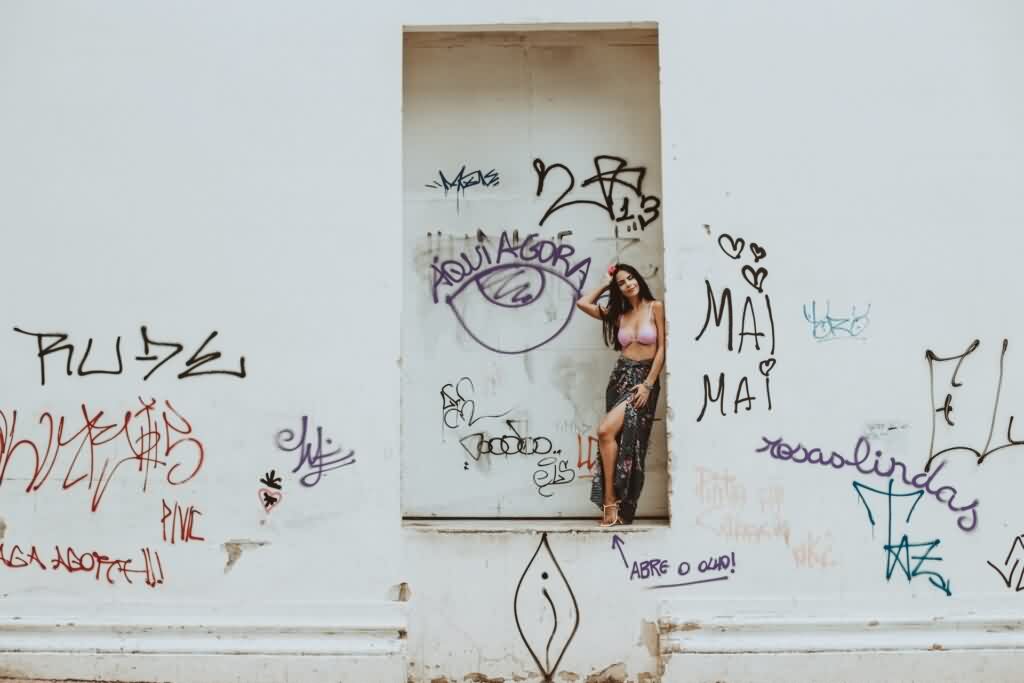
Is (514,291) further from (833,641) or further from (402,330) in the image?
(833,641)

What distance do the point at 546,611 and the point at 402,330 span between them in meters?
1.83

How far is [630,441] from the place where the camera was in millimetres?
5914

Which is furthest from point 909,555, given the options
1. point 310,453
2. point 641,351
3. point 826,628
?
point 310,453

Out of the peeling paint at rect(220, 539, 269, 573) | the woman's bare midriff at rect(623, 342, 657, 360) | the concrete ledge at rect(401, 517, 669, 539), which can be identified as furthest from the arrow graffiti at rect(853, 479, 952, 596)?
the peeling paint at rect(220, 539, 269, 573)

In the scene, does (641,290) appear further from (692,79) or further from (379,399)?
(379,399)

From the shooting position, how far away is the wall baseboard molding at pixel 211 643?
5621mm

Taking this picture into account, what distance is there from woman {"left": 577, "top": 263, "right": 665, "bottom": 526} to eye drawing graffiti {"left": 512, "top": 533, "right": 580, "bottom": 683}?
1.50 feet

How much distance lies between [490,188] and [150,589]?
3185 millimetres

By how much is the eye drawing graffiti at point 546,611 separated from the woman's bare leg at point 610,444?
0.48m

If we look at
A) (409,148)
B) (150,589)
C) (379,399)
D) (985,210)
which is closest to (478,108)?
(409,148)

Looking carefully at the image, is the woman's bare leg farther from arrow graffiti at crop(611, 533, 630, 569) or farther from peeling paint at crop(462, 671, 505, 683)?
peeling paint at crop(462, 671, 505, 683)

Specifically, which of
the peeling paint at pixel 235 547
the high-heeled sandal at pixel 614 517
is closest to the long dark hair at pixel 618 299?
the high-heeled sandal at pixel 614 517

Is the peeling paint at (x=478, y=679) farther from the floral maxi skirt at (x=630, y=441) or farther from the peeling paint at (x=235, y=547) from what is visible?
the peeling paint at (x=235, y=547)

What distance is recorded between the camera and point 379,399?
5738mm
